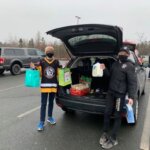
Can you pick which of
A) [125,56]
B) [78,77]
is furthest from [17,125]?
[125,56]

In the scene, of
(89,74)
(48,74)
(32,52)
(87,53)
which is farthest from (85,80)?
(32,52)

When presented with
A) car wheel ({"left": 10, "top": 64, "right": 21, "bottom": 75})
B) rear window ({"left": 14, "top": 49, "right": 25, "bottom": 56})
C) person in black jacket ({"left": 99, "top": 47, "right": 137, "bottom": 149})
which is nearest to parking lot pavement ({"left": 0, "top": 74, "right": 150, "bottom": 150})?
person in black jacket ({"left": 99, "top": 47, "right": 137, "bottom": 149})

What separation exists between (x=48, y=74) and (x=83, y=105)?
0.95m

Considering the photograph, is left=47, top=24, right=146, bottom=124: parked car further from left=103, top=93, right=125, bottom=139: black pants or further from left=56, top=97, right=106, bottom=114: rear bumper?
left=103, top=93, right=125, bottom=139: black pants

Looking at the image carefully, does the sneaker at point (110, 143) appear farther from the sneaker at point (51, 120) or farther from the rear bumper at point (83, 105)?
the sneaker at point (51, 120)

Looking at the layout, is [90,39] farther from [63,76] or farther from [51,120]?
[51,120]

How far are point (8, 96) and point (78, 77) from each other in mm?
3386

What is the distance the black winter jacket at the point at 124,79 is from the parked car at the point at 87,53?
1.93 feet

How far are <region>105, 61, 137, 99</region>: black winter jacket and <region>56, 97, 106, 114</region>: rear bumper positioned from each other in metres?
0.56

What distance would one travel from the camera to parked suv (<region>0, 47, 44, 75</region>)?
1468cm

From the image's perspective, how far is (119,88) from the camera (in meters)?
3.94

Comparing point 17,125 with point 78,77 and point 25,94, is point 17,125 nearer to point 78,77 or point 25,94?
point 78,77

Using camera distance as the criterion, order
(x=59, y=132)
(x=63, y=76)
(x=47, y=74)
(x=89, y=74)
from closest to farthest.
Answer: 1. (x=59, y=132)
2. (x=47, y=74)
3. (x=63, y=76)
4. (x=89, y=74)

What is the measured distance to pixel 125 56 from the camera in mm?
3969
